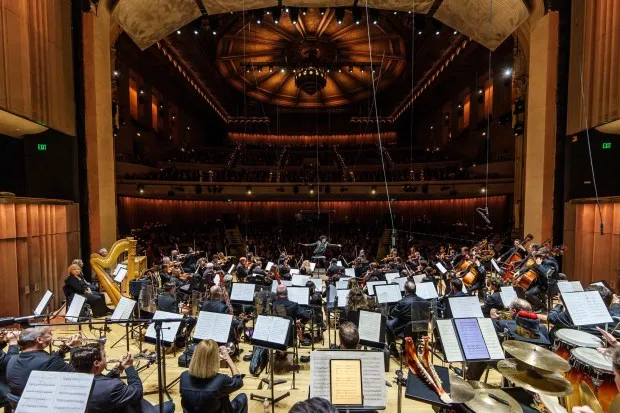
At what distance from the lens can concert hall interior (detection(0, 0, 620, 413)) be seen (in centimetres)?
329

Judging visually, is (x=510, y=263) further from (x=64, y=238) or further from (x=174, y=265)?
(x=64, y=238)

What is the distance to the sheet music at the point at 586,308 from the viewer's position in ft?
14.0

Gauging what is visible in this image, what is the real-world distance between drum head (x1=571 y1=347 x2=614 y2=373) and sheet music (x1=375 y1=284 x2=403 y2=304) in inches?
118

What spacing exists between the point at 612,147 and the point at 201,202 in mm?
19398

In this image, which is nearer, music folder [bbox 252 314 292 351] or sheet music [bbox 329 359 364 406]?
sheet music [bbox 329 359 364 406]

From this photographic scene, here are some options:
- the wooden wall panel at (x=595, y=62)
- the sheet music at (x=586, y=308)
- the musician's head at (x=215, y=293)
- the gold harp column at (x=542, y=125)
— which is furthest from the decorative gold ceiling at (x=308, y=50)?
the sheet music at (x=586, y=308)

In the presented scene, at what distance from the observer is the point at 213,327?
4402 mm

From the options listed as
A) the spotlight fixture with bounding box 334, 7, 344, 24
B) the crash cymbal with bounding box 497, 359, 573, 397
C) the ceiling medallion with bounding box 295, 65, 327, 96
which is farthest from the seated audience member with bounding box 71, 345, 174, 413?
the ceiling medallion with bounding box 295, 65, 327, 96

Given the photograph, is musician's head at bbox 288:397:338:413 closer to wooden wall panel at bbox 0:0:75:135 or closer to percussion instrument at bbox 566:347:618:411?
percussion instrument at bbox 566:347:618:411

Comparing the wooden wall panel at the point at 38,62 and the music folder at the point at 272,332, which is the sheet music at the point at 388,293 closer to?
the music folder at the point at 272,332

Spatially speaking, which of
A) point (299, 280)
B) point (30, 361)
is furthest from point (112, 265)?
point (30, 361)

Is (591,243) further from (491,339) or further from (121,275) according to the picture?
(121,275)

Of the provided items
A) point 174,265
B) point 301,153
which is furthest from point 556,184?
point 301,153

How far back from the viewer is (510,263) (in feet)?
28.2
